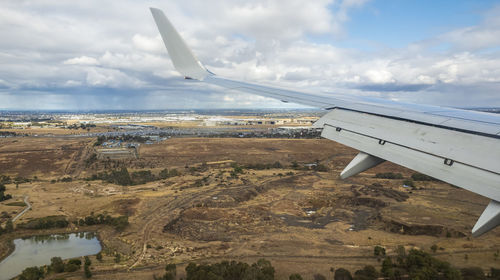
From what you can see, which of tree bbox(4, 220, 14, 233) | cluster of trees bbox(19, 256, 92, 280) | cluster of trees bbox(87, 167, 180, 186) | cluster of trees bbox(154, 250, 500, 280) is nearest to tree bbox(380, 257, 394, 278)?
cluster of trees bbox(154, 250, 500, 280)

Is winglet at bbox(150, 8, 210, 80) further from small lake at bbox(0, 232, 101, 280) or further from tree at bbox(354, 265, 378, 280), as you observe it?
small lake at bbox(0, 232, 101, 280)

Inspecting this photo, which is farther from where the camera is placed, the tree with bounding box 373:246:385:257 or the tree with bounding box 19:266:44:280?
the tree with bounding box 373:246:385:257

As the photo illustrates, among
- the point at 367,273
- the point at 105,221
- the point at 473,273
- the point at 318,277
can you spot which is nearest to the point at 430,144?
the point at 367,273

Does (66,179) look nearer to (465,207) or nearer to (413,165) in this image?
(413,165)

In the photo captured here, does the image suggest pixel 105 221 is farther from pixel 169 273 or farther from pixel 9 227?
pixel 169 273

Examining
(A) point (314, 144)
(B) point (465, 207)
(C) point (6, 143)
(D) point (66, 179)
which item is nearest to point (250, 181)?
(B) point (465, 207)

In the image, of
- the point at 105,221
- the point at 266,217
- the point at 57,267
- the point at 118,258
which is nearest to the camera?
the point at 57,267
